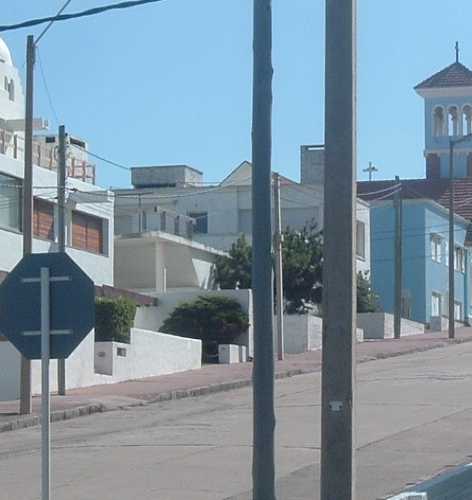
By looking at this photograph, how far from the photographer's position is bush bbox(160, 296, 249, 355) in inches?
1703

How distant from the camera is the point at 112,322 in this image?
36.3 m

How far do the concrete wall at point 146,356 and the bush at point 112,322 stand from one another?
34 cm

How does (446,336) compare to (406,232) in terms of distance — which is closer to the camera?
(446,336)

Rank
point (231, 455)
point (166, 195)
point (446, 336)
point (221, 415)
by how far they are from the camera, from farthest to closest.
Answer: point (166, 195)
point (446, 336)
point (221, 415)
point (231, 455)

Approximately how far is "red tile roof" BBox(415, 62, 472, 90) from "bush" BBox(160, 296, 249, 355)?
36.9m

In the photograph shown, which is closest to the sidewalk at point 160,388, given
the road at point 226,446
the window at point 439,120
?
the road at point 226,446


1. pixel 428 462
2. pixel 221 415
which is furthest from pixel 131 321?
pixel 428 462

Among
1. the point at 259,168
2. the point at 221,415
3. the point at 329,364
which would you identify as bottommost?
the point at 221,415

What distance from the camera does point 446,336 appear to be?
184ft

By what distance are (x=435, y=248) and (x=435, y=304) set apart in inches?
116

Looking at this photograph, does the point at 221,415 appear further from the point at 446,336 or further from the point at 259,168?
the point at 446,336

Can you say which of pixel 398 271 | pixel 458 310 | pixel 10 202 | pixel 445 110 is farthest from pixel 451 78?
pixel 10 202

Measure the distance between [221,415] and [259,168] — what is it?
15204 millimetres

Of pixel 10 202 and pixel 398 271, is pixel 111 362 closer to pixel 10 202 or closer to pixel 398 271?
pixel 10 202
